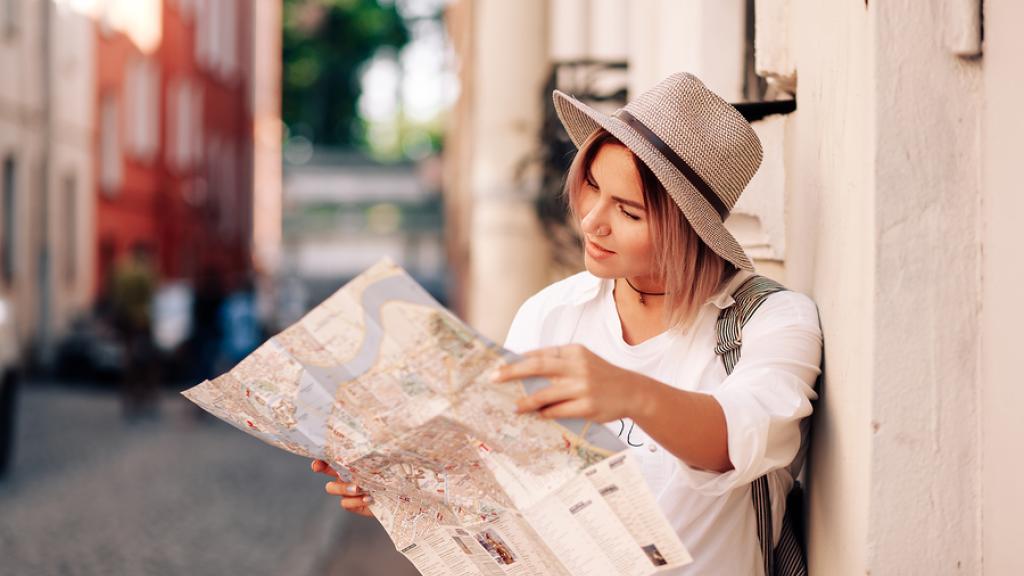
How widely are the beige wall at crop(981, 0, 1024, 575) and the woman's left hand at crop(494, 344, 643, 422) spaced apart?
19.8 inches

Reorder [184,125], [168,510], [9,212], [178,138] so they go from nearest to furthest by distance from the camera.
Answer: [168,510] → [9,212] → [178,138] → [184,125]

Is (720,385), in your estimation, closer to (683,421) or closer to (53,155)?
(683,421)

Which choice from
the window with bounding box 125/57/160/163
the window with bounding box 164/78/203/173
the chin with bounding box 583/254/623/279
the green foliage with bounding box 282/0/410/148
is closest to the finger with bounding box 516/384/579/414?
the chin with bounding box 583/254/623/279

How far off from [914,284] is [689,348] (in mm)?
416

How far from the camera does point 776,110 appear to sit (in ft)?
8.67

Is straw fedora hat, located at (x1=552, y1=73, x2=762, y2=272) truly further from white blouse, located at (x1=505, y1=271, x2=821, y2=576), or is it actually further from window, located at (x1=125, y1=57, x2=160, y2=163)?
window, located at (x1=125, y1=57, x2=160, y2=163)

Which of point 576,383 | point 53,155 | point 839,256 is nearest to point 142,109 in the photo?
point 53,155

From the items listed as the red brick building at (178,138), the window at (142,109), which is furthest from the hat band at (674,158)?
the window at (142,109)

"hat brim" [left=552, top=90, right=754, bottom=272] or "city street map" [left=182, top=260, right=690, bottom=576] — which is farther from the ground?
"hat brim" [left=552, top=90, right=754, bottom=272]

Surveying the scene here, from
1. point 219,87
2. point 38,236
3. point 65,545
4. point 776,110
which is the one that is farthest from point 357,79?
point 776,110

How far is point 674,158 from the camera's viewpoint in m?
1.95

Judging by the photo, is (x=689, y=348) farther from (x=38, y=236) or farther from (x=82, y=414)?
(x=38, y=236)

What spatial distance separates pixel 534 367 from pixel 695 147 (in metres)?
0.57

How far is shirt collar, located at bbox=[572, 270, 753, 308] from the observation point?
79.1 inches
